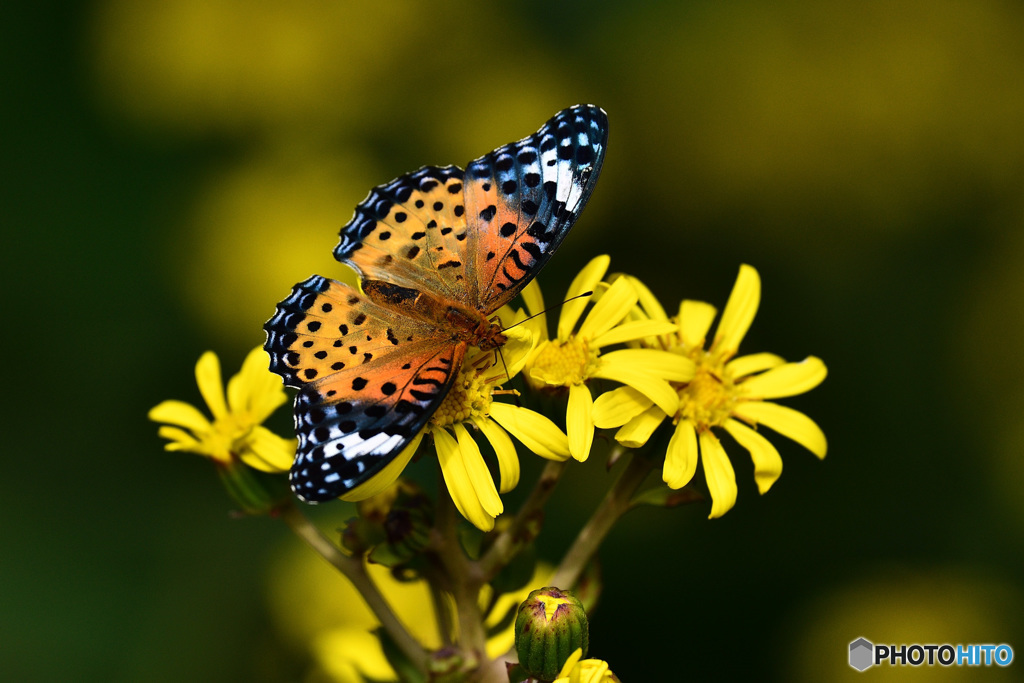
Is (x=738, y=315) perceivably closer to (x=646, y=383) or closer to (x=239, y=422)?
(x=646, y=383)

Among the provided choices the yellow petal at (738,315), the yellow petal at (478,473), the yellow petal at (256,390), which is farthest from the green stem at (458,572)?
the yellow petal at (738,315)

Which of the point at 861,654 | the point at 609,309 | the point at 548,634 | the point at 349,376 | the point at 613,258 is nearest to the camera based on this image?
the point at 548,634

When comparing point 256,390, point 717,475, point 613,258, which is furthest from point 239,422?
point 613,258

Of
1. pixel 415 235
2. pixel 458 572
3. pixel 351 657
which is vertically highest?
pixel 415 235

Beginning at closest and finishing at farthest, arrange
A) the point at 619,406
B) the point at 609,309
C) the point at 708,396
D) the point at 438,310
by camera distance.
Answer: the point at 619,406
the point at 609,309
the point at 708,396
the point at 438,310

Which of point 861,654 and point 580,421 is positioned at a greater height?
point 580,421

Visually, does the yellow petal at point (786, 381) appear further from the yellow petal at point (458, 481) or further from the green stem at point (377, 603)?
the green stem at point (377, 603)

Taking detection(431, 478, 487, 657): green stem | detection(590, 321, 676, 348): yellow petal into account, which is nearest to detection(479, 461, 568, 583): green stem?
detection(431, 478, 487, 657): green stem
